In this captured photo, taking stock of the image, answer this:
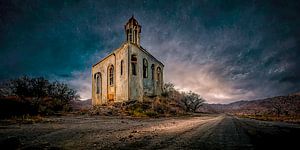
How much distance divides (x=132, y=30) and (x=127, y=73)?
8.49m

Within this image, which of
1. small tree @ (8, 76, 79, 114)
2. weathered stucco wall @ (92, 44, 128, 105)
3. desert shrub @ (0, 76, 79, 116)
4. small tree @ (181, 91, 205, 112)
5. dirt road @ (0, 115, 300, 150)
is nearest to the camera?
dirt road @ (0, 115, 300, 150)

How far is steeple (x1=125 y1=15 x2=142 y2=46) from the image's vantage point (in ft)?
91.8

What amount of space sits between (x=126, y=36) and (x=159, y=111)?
14.1 metres

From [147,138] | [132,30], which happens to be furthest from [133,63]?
[147,138]

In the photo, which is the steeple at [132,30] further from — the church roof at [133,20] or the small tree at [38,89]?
the small tree at [38,89]

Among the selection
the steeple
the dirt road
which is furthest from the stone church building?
the dirt road

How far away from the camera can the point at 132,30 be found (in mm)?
27984

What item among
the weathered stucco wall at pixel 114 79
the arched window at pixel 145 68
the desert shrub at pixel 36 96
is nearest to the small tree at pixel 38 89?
the desert shrub at pixel 36 96

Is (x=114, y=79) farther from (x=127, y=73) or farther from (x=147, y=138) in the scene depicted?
(x=147, y=138)

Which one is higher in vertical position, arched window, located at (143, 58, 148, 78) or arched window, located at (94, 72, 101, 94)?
arched window, located at (143, 58, 148, 78)

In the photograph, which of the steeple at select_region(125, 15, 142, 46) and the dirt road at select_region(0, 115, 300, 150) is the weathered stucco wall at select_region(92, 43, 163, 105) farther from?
the dirt road at select_region(0, 115, 300, 150)

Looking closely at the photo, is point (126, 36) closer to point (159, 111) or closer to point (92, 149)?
point (159, 111)

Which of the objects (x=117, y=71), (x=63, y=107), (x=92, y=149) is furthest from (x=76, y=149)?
(x=117, y=71)

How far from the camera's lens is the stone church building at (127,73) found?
76.9 ft
